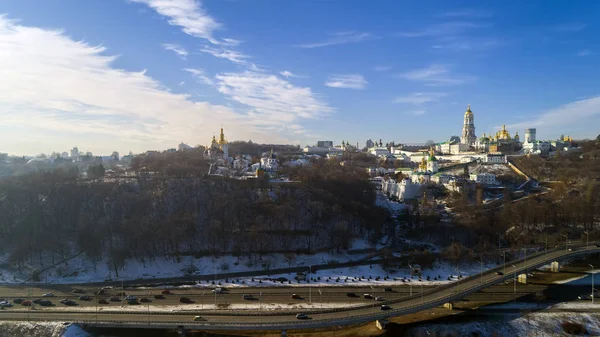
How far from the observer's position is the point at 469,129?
107 m

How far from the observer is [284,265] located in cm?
3434

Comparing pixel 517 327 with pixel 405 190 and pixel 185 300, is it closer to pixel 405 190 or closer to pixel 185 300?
pixel 185 300

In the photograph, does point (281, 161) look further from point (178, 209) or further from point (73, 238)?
point (73, 238)

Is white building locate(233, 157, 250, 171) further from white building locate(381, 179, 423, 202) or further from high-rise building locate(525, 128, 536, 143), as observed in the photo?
high-rise building locate(525, 128, 536, 143)

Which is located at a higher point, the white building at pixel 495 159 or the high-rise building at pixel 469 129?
the high-rise building at pixel 469 129

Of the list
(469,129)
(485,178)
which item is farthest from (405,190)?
(469,129)

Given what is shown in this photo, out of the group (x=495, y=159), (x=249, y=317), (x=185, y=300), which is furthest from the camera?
(x=495, y=159)

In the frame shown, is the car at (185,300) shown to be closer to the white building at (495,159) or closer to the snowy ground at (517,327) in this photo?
the snowy ground at (517,327)

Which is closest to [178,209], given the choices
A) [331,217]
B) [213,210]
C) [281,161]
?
[213,210]

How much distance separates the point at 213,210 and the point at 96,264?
1116 centimetres

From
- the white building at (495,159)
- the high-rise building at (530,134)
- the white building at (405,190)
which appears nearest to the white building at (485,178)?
the white building at (405,190)

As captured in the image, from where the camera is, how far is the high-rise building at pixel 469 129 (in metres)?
106

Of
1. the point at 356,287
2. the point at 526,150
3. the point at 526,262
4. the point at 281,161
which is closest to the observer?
the point at 356,287

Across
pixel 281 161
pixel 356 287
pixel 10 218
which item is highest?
pixel 281 161
